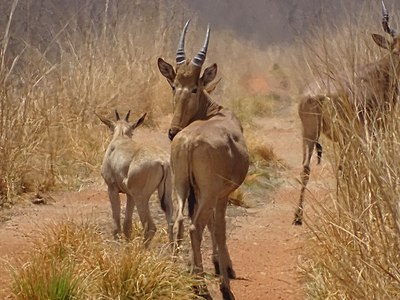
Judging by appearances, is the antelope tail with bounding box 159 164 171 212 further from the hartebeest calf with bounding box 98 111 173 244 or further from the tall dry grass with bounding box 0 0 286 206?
the tall dry grass with bounding box 0 0 286 206

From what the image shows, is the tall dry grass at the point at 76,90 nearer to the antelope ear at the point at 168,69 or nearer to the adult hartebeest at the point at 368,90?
the antelope ear at the point at 168,69

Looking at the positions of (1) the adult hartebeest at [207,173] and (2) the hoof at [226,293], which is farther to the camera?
(2) the hoof at [226,293]

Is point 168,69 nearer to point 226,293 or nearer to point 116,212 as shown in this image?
point 116,212

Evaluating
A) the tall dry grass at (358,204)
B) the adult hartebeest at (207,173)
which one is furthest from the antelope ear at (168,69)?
the tall dry grass at (358,204)

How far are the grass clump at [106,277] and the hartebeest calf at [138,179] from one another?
1634 mm

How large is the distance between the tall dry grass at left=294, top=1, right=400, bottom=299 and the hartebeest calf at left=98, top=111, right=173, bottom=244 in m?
1.97

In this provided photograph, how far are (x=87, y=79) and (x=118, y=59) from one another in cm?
238

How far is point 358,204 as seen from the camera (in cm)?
529

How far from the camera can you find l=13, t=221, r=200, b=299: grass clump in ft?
18.7

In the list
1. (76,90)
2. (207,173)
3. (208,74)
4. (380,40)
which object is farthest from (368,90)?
(76,90)

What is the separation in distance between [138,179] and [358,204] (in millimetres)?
3251

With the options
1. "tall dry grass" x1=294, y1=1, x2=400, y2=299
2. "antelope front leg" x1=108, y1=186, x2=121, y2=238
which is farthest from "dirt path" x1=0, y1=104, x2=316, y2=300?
"tall dry grass" x1=294, y1=1, x2=400, y2=299

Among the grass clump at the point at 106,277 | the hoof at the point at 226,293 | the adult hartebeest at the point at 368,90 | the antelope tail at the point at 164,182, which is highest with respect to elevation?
the adult hartebeest at the point at 368,90

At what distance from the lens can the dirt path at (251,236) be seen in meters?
7.13
